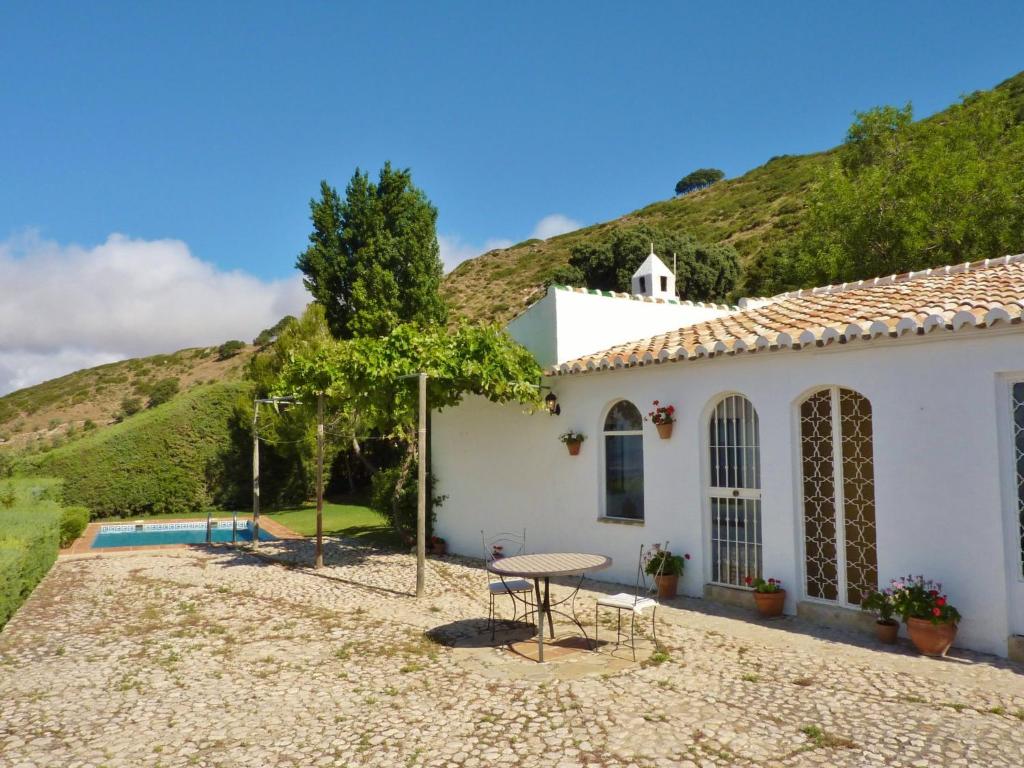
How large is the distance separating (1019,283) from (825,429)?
2938 millimetres

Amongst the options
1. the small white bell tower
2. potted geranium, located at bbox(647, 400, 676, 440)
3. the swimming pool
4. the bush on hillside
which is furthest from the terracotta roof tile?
the bush on hillside

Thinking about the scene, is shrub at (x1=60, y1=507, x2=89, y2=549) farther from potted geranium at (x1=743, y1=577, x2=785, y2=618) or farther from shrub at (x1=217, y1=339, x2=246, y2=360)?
shrub at (x1=217, y1=339, x2=246, y2=360)

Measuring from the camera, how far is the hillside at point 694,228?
47.5 meters

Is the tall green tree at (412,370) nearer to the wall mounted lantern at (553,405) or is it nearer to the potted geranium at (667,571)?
the wall mounted lantern at (553,405)

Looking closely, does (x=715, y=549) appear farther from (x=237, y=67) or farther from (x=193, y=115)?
(x=193, y=115)

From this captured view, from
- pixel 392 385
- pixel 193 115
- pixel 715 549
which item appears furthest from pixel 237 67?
pixel 715 549

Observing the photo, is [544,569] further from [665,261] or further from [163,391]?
[163,391]

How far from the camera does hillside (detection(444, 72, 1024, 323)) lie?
47469 millimetres

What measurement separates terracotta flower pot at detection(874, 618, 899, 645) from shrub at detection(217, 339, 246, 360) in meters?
67.9

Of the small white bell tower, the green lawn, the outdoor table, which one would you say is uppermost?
the small white bell tower

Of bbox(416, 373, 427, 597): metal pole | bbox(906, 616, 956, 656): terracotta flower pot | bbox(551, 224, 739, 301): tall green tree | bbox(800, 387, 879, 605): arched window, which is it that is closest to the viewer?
bbox(906, 616, 956, 656): terracotta flower pot

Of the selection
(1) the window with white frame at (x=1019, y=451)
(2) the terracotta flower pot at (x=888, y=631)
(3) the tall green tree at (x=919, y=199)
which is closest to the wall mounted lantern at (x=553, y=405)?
(2) the terracotta flower pot at (x=888, y=631)

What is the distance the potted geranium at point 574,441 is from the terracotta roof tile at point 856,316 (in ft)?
3.50

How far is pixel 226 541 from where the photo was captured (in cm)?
1770
